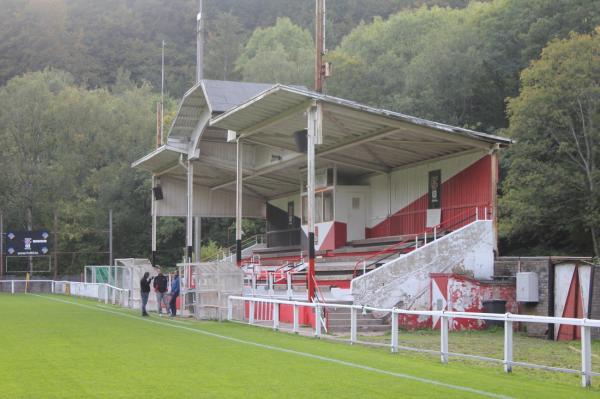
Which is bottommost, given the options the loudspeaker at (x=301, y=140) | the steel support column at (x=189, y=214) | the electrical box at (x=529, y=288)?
the electrical box at (x=529, y=288)

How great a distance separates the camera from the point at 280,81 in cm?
8606

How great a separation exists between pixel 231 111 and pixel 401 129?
6.27 meters

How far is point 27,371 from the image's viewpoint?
505 inches

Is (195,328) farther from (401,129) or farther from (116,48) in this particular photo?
(116,48)

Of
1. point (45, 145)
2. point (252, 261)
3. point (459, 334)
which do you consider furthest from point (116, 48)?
point (459, 334)

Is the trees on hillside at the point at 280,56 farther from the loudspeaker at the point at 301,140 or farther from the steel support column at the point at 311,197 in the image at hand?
the steel support column at the point at 311,197

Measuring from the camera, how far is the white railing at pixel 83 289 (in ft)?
127

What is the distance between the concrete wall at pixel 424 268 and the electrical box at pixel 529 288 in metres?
3.31

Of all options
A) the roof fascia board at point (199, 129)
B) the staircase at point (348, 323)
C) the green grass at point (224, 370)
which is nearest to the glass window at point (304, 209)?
the roof fascia board at point (199, 129)

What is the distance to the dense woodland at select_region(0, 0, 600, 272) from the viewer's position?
43.3m

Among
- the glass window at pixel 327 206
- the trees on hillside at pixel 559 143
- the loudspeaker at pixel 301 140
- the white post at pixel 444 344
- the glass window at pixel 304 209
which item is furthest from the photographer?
the glass window at pixel 304 209

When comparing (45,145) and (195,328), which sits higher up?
(45,145)

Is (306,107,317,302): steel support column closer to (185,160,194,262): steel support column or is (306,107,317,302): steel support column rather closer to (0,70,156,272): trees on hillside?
(185,160,194,262): steel support column

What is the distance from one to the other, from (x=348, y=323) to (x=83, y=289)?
28.1 meters
